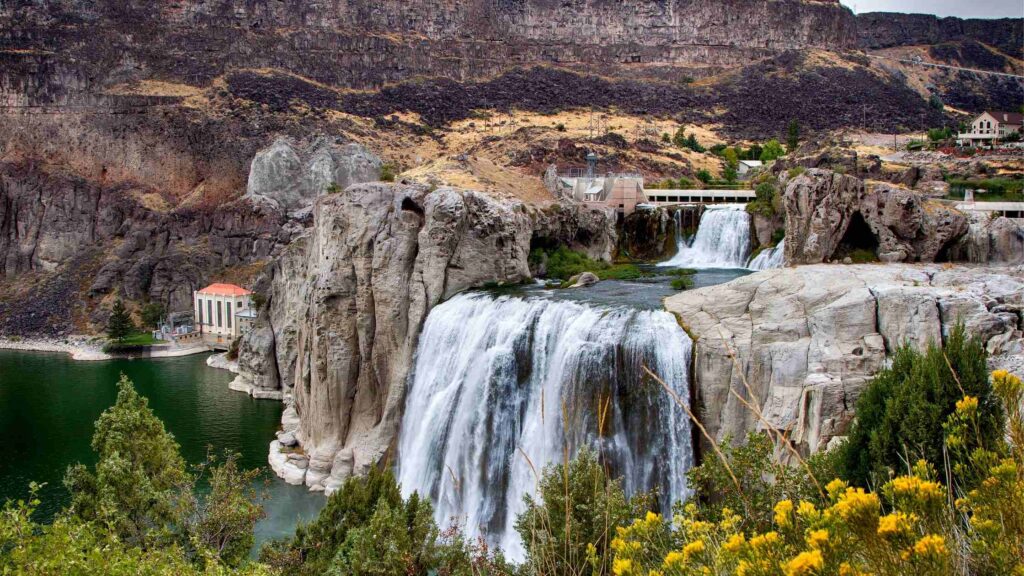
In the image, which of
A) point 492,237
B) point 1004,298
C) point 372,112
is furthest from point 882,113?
point 1004,298

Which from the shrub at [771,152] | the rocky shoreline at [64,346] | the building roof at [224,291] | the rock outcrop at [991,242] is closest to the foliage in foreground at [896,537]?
the rock outcrop at [991,242]

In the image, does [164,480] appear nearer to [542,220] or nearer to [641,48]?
[542,220]

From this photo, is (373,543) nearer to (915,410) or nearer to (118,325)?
(915,410)

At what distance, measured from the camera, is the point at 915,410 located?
11406mm

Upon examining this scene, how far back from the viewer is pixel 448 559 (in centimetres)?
1453

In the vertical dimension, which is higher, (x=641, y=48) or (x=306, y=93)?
(x=641, y=48)

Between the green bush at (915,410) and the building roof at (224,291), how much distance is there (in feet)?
175

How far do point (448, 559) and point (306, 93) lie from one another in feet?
252

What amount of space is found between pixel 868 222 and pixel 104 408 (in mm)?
37031

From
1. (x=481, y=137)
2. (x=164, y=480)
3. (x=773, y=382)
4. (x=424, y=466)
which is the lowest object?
(x=424, y=466)

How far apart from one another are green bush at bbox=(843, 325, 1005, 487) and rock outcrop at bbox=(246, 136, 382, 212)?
212 feet

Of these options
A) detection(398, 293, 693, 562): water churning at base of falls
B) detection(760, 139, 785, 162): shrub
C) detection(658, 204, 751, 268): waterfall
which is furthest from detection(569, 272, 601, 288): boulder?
detection(760, 139, 785, 162): shrub

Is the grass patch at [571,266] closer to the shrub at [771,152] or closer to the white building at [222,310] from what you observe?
the white building at [222,310]

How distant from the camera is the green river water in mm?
27812
